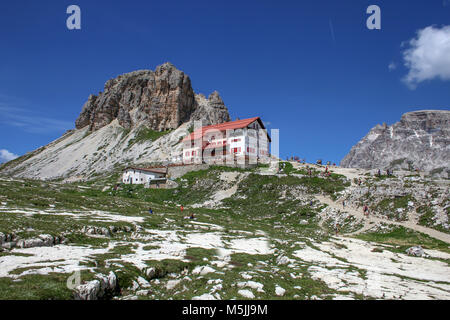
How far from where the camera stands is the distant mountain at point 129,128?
118m

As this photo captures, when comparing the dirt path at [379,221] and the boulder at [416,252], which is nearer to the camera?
the boulder at [416,252]

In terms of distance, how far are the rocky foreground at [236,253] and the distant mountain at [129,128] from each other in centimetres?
7128

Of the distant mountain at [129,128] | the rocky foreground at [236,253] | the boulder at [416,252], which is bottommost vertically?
the boulder at [416,252]

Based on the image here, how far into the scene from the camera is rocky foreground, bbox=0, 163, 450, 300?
11984mm

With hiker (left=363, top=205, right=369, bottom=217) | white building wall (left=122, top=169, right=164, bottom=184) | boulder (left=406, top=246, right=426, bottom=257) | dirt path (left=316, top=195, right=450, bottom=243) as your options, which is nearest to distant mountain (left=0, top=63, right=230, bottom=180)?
white building wall (left=122, top=169, right=164, bottom=184)

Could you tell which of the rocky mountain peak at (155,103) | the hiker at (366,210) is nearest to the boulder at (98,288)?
the hiker at (366,210)

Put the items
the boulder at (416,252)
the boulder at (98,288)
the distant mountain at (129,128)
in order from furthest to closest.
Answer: the distant mountain at (129,128), the boulder at (416,252), the boulder at (98,288)

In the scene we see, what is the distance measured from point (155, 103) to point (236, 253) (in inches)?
5093

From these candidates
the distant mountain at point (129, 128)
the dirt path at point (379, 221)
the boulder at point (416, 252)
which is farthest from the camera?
the distant mountain at point (129, 128)

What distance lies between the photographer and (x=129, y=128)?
144 metres

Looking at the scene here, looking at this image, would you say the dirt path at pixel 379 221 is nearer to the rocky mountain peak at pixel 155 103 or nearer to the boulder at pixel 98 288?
the boulder at pixel 98 288

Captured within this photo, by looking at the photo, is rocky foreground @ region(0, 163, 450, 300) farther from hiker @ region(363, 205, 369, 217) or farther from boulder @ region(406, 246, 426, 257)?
hiker @ region(363, 205, 369, 217)
